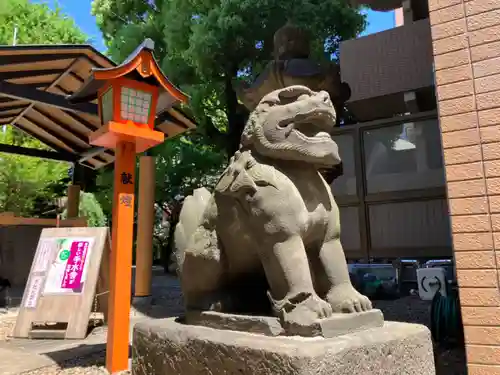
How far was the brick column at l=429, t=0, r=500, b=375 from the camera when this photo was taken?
9.04 ft

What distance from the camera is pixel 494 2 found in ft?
9.59

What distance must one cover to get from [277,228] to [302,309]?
344 mm

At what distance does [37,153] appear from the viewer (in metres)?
7.90

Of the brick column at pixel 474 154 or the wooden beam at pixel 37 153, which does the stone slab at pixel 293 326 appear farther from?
the wooden beam at pixel 37 153

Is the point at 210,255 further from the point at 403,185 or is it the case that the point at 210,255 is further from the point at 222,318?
the point at 403,185

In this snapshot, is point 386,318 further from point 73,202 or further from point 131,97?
point 73,202

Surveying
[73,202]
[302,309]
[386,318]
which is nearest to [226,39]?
[73,202]

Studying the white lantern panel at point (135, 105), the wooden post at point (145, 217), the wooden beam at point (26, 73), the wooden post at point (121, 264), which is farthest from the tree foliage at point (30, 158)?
the white lantern panel at point (135, 105)

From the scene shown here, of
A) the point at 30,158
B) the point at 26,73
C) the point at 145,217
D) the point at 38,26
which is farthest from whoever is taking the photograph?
the point at 38,26

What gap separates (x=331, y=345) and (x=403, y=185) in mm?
4551

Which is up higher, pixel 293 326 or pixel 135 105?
pixel 135 105

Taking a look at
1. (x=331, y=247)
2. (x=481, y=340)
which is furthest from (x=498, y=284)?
(x=331, y=247)

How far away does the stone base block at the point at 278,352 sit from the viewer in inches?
59.7

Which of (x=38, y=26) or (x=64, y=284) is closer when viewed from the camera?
(x=64, y=284)
